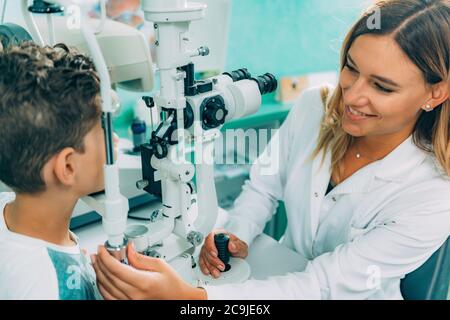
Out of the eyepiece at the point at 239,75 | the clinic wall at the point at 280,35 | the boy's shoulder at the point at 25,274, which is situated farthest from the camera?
the clinic wall at the point at 280,35

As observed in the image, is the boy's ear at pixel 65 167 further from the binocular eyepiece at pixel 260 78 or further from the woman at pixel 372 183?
the binocular eyepiece at pixel 260 78

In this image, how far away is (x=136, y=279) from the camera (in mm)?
817

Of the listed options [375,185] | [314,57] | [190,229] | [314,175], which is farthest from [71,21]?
[314,57]

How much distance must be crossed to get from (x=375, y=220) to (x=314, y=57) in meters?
1.58

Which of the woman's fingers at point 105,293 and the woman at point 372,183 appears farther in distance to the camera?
the woman at point 372,183

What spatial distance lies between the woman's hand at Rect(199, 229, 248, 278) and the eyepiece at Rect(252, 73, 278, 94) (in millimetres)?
386

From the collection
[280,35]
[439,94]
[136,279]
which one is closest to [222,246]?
[136,279]

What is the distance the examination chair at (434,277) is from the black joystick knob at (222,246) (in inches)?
18.1

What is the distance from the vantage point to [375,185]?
115cm

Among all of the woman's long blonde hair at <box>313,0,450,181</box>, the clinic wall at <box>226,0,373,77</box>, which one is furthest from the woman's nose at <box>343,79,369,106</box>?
Answer: the clinic wall at <box>226,0,373,77</box>

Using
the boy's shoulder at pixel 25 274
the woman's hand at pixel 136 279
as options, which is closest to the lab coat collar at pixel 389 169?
the woman's hand at pixel 136 279

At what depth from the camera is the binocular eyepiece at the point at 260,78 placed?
37.3 inches

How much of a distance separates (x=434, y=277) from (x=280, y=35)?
1.64 meters

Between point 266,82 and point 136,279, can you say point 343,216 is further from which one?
point 136,279
